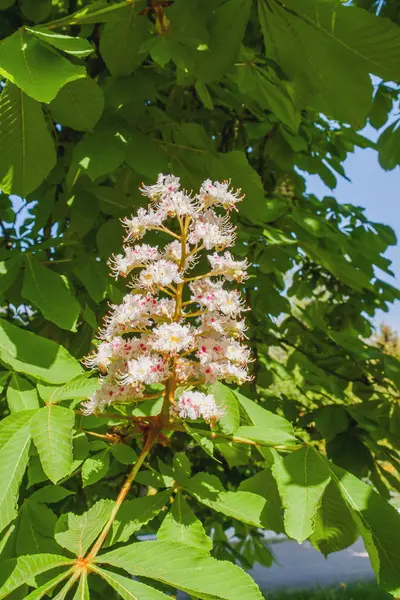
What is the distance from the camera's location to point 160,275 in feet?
2.90

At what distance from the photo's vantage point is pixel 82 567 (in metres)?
0.76

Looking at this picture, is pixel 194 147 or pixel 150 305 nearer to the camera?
pixel 150 305

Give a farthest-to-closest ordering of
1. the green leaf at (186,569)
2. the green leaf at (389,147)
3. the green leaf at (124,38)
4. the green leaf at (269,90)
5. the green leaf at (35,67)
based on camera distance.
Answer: the green leaf at (389,147) < the green leaf at (269,90) < the green leaf at (124,38) < the green leaf at (35,67) < the green leaf at (186,569)

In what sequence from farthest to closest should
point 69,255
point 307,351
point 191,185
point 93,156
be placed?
point 307,351, point 69,255, point 191,185, point 93,156

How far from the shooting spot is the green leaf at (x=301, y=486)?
0.80m

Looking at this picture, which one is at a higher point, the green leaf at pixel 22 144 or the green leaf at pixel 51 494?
the green leaf at pixel 22 144

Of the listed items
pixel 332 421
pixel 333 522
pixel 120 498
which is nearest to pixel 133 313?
pixel 120 498

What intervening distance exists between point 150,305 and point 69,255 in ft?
3.72

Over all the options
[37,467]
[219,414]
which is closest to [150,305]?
[219,414]

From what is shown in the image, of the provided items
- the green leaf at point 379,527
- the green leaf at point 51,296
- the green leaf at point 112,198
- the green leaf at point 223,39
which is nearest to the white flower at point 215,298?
the green leaf at point 379,527

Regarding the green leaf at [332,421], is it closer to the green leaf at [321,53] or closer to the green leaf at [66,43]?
the green leaf at [321,53]

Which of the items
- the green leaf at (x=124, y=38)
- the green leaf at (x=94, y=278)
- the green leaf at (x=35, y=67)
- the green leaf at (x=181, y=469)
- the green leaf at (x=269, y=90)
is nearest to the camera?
the green leaf at (x=35, y=67)

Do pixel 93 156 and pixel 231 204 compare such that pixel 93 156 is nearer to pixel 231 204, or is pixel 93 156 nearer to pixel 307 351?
pixel 231 204

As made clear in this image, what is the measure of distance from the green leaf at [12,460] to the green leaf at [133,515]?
0.53ft
